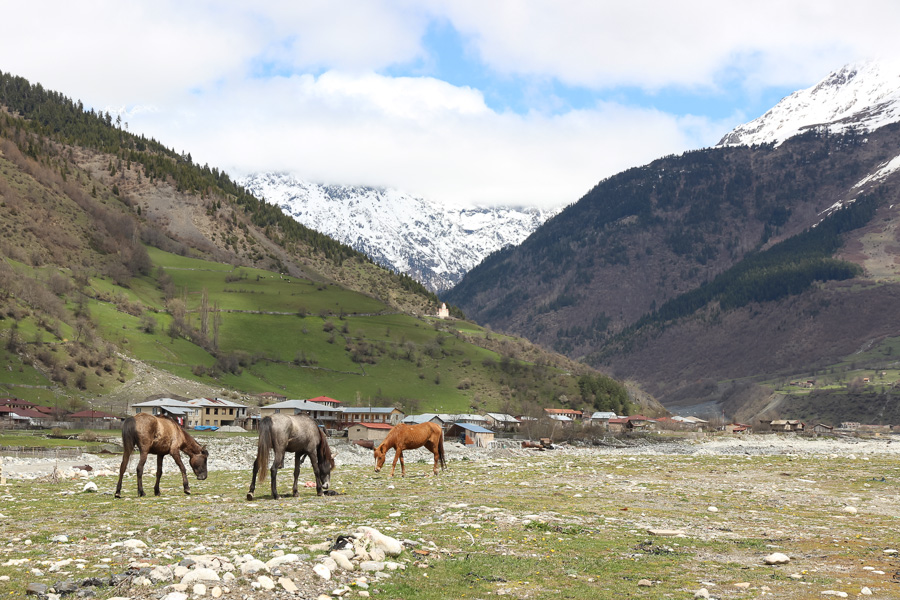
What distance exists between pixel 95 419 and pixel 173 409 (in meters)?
→ 17.3

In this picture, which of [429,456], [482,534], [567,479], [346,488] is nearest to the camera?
[482,534]

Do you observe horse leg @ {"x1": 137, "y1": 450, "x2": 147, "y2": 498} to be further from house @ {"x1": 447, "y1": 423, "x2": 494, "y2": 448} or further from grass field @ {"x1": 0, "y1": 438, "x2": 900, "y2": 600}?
house @ {"x1": 447, "y1": 423, "x2": 494, "y2": 448}

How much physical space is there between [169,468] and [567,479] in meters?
24.6

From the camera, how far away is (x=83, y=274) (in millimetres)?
180875

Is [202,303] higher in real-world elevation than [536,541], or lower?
higher

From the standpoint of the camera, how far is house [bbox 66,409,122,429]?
97800mm

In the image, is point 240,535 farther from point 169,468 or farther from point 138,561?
point 169,468

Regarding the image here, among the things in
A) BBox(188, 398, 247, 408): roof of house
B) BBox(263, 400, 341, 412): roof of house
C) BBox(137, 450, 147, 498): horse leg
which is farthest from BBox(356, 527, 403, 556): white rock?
BBox(263, 400, 341, 412): roof of house

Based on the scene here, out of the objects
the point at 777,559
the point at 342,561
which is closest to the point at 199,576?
the point at 342,561

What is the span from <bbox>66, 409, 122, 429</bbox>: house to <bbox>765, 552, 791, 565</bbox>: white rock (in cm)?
9240

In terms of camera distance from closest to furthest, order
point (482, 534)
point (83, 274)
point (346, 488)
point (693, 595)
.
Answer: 1. point (693, 595)
2. point (482, 534)
3. point (346, 488)
4. point (83, 274)

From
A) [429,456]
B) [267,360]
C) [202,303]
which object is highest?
[202,303]

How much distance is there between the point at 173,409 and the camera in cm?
11581

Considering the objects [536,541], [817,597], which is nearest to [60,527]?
[536,541]
